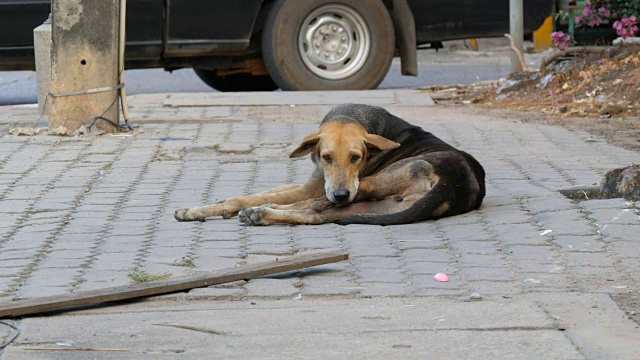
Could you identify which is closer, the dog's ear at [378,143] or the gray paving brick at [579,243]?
the gray paving brick at [579,243]

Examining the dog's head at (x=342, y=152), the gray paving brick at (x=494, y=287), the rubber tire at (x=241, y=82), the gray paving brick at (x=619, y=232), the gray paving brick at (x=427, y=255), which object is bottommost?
the rubber tire at (x=241, y=82)

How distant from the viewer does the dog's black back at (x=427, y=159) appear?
6.78 meters

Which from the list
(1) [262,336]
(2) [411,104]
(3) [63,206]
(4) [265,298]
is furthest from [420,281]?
(2) [411,104]

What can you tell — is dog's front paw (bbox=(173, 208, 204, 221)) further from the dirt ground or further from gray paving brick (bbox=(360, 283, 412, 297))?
the dirt ground

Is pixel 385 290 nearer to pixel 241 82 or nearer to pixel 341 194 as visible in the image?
pixel 341 194

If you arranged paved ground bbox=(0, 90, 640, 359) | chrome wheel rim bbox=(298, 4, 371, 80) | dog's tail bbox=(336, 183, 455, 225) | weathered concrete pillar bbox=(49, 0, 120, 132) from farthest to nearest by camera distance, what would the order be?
chrome wheel rim bbox=(298, 4, 371, 80)
weathered concrete pillar bbox=(49, 0, 120, 132)
dog's tail bbox=(336, 183, 455, 225)
paved ground bbox=(0, 90, 640, 359)

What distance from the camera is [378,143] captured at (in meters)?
7.14

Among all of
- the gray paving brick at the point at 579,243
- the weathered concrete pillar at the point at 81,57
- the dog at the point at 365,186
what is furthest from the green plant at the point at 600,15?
the gray paving brick at the point at 579,243

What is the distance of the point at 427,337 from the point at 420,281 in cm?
96

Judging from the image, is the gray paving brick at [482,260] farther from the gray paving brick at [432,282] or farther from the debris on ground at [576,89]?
the debris on ground at [576,89]

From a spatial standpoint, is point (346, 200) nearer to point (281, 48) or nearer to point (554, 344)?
point (554, 344)

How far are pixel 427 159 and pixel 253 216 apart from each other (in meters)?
1.01

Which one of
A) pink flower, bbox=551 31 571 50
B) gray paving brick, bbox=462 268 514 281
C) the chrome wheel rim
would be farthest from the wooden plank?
pink flower, bbox=551 31 571 50

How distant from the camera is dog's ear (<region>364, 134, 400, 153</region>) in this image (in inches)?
281
